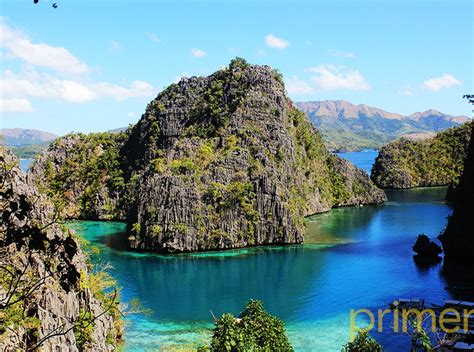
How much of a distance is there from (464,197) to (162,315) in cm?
3596

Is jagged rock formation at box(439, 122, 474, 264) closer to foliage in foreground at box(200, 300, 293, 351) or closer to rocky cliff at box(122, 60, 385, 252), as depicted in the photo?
rocky cliff at box(122, 60, 385, 252)

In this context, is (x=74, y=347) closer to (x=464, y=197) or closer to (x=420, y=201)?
(x=464, y=197)

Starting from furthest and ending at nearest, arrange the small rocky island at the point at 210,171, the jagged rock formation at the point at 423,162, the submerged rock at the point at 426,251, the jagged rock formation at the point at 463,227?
1. the jagged rock formation at the point at 423,162
2. the small rocky island at the point at 210,171
3. the submerged rock at the point at 426,251
4. the jagged rock formation at the point at 463,227

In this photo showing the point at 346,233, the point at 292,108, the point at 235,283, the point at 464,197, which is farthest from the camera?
the point at 292,108

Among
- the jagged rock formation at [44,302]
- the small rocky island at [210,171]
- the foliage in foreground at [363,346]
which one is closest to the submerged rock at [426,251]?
the small rocky island at [210,171]

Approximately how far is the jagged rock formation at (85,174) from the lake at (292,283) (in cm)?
1600

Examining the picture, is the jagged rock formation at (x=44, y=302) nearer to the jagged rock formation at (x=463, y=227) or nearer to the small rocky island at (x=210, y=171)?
the small rocky island at (x=210, y=171)

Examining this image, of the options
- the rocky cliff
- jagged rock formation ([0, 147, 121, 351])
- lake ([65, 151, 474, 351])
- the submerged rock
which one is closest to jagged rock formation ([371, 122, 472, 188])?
the rocky cliff

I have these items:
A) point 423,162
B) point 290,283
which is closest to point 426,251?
point 290,283

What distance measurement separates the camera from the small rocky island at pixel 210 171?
63.6 metres

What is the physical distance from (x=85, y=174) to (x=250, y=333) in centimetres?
7543

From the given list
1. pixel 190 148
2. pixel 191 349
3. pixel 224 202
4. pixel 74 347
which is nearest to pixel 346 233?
pixel 224 202

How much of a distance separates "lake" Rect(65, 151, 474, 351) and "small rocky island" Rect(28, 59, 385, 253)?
3.60 m

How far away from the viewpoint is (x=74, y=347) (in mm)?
22844
